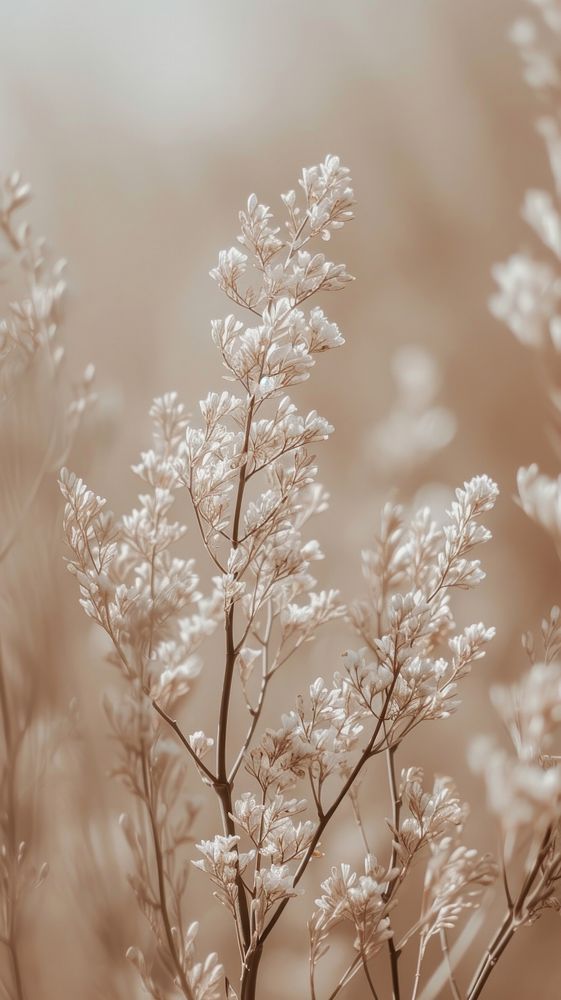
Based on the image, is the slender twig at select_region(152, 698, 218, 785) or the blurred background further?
the blurred background

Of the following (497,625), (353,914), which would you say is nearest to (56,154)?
(497,625)

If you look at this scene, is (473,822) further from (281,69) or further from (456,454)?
(281,69)

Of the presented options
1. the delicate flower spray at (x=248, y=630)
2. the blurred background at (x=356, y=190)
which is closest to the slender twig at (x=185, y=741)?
the delicate flower spray at (x=248, y=630)

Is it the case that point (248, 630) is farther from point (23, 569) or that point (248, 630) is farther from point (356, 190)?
point (356, 190)

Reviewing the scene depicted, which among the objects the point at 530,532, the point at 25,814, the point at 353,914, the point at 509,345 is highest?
the point at 509,345

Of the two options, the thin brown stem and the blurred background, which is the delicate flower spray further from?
the blurred background

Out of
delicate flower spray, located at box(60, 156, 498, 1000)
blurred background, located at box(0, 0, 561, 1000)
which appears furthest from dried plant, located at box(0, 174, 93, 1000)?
blurred background, located at box(0, 0, 561, 1000)

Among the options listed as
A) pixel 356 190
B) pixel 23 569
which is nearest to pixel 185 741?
pixel 23 569

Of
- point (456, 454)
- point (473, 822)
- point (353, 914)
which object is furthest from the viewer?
point (456, 454)

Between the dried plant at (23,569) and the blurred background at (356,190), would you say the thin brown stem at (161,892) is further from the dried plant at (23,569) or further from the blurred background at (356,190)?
the blurred background at (356,190)
